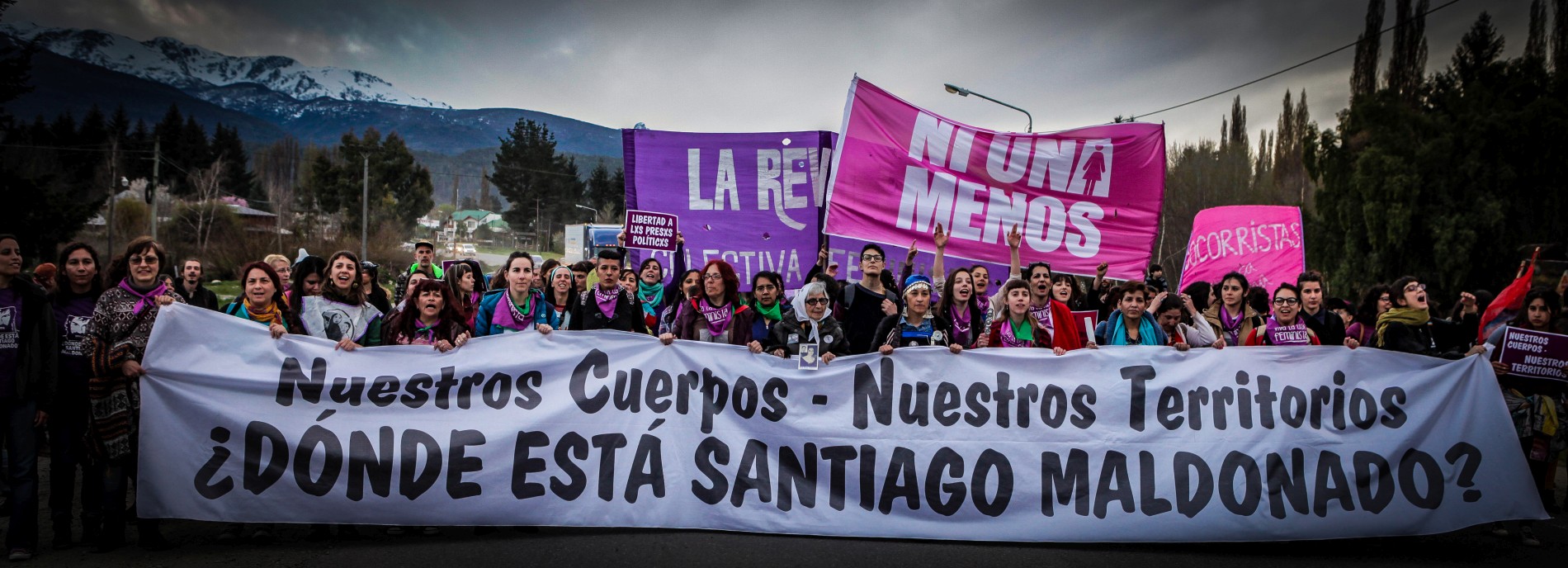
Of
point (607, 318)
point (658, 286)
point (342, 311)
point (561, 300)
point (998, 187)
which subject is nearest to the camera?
point (342, 311)

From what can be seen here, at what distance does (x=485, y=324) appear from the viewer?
18.2 feet

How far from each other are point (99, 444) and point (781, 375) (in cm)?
368

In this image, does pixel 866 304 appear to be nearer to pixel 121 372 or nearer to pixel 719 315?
pixel 719 315

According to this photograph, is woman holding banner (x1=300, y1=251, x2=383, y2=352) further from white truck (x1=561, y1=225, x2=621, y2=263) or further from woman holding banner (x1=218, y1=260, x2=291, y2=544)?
white truck (x1=561, y1=225, x2=621, y2=263)

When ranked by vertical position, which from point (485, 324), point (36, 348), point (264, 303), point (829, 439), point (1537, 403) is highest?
point (264, 303)

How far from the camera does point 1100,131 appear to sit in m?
7.36

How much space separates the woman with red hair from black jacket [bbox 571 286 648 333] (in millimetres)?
317

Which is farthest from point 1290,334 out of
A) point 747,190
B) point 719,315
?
point 747,190

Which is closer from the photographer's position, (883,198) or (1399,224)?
(883,198)

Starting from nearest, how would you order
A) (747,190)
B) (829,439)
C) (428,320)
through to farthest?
(829,439) < (428,320) < (747,190)

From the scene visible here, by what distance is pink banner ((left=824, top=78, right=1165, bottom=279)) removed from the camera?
7324mm

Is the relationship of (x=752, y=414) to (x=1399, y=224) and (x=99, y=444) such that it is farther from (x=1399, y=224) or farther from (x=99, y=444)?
(x=1399, y=224)

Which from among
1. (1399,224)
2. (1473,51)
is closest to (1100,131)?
(1399,224)

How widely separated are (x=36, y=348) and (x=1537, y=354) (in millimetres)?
8789
